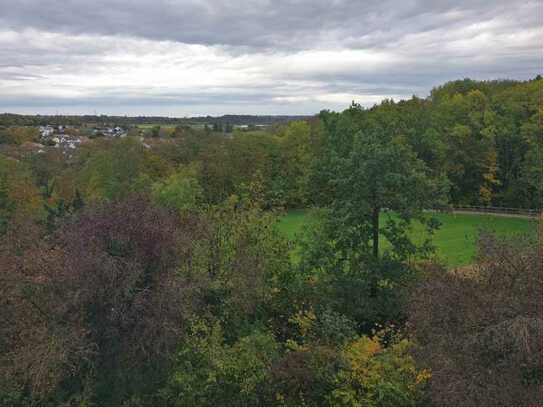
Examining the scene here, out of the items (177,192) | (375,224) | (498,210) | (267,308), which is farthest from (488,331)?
(498,210)

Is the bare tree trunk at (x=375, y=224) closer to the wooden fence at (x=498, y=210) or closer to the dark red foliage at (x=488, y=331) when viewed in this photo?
the dark red foliage at (x=488, y=331)

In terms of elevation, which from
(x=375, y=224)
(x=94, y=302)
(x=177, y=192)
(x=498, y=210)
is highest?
(x=375, y=224)

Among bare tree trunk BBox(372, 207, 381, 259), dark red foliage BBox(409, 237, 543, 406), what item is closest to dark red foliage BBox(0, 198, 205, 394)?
dark red foliage BBox(409, 237, 543, 406)

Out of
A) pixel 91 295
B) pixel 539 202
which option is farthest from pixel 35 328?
pixel 539 202

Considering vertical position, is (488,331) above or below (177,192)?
above

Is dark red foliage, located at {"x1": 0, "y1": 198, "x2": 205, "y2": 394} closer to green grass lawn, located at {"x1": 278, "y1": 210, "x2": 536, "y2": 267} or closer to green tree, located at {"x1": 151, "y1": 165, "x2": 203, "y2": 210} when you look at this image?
green grass lawn, located at {"x1": 278, "y1": 210, "x2": 536, "y2": 267}

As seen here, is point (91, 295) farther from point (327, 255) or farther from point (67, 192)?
point (67, 192)

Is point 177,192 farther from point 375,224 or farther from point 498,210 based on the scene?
point 498,210

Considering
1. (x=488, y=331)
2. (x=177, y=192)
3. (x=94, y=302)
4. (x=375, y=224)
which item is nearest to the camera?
(x=488, y=331)

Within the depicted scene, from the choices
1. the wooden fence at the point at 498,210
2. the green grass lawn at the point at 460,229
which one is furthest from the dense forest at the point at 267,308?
the wooden fence at the point at 498,210
